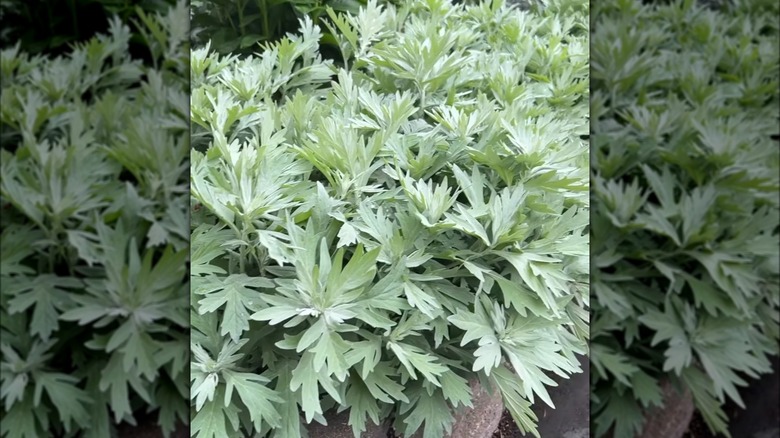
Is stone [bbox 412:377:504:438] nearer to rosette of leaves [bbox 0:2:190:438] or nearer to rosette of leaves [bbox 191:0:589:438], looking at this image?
rosette of leaves [bbox 191:0:589:438]

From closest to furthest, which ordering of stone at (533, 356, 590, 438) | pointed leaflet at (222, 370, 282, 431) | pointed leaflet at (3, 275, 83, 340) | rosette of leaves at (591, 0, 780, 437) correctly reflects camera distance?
rosette of leaves at (591, 0, 780, 437) < pointed leaflet at (3, 275, 83, 340) < pointed leaflet at (222, 370, 282, 431) < stone at (533, 356, 590, 438)

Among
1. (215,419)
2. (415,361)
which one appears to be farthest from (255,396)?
(415,361)

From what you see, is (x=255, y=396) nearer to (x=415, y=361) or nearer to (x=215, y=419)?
(x=215, y=419)

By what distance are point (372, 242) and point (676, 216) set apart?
493mm

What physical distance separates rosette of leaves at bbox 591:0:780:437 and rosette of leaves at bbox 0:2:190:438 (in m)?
0.28

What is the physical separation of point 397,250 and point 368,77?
0.44m

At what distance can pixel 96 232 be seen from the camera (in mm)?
453

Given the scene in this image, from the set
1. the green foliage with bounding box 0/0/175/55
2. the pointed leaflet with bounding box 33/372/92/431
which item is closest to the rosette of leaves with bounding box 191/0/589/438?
the pointed leaflet with bounding box 33/372/92/431

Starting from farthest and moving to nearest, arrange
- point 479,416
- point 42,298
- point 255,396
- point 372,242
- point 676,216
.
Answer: point 479,416 < point 372,242 < point 255,396 < point 42,298 < point 676,216

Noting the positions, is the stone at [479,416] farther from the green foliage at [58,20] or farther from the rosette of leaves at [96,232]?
the green foliage at [58,20]

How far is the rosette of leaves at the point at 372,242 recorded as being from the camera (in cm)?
71

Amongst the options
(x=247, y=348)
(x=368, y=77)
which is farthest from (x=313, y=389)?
(x=368, y=77)

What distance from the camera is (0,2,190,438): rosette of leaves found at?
1.36ft

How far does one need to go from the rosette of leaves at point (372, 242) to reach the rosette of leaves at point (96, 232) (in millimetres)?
215
